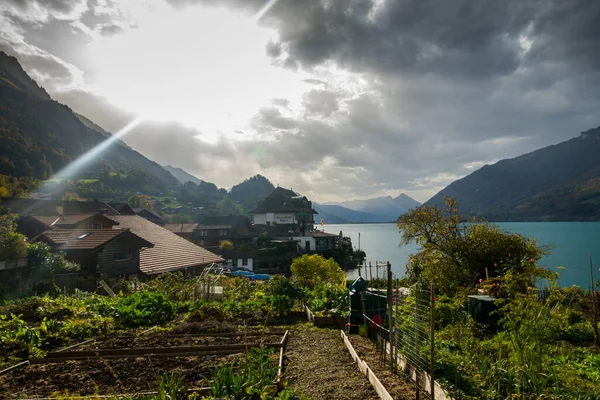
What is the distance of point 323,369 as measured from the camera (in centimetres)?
672

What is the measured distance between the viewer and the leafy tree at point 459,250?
14.8 meters

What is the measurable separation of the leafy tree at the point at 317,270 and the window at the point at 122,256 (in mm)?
11463

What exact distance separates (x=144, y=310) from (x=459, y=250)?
12.4 meters

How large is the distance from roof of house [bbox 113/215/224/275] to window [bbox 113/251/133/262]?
3.55 ft

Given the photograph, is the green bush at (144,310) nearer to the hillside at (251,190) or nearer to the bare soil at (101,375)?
the bare soil at (101,375)

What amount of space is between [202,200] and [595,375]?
501ft

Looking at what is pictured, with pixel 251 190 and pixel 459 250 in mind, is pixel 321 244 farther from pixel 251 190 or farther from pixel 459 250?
pixel 251 190

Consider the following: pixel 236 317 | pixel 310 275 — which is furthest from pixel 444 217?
pixel 236 317

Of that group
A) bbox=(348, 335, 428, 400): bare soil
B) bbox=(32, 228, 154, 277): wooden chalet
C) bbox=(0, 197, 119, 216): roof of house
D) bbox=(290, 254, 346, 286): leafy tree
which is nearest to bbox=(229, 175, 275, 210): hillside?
bbox=(0, 197, 119, 216): roof of house

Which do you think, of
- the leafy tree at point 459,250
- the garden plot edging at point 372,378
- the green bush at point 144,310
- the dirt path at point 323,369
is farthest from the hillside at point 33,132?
the garden plot edging at point 372,378

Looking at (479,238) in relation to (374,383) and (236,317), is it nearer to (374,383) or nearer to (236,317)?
(236,317)

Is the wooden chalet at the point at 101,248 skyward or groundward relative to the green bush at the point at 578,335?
skyward

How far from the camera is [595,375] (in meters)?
5.84

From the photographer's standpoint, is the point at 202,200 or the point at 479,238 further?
the point at 202,200
